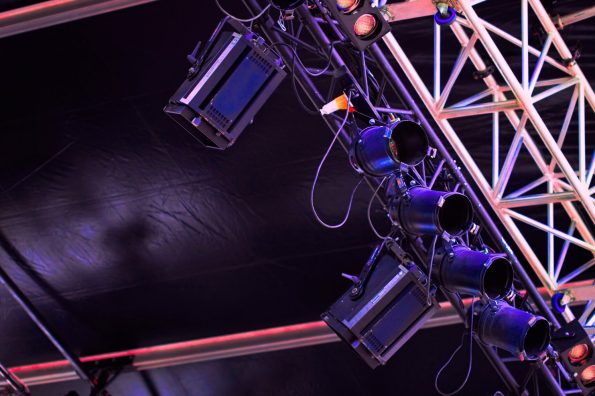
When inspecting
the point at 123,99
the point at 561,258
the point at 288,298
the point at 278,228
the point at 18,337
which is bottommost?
the point at 561,258

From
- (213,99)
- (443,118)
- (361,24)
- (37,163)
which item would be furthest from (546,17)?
(37,163)

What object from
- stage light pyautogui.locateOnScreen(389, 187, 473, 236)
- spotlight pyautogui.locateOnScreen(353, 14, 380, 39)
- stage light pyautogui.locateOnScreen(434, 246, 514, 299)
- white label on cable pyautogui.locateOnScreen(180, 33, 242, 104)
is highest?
white label on cable pyautogui.locateOnScreen(180, 33, 242, 104)

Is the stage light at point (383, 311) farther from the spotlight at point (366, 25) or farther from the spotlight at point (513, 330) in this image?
the spotlight at point (366, 25)

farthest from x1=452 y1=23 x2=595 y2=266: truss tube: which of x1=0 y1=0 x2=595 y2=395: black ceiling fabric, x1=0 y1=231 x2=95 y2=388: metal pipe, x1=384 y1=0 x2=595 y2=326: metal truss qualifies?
x1=0 y1=231 x2=95 y2=388: metal pipe

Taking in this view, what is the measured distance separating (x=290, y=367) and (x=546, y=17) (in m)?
3.01

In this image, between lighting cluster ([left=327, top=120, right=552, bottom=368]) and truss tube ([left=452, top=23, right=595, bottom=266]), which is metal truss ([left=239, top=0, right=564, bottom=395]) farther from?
truss tube ([left=452, top=23, right=595, bottom=266])

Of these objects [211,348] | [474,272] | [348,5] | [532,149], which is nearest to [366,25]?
[348,5]

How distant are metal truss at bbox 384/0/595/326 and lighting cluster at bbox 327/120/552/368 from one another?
497 millimetres

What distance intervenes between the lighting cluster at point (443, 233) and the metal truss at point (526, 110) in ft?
1.63

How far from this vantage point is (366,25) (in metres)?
3.06

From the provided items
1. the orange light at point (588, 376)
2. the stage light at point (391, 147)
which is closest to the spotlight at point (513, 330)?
the orange light at point (588, 376)

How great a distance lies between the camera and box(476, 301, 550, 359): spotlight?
326cm

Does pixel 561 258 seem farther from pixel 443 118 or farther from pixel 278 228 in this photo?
pixel 278 228

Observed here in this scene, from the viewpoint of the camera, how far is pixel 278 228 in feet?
15.1
